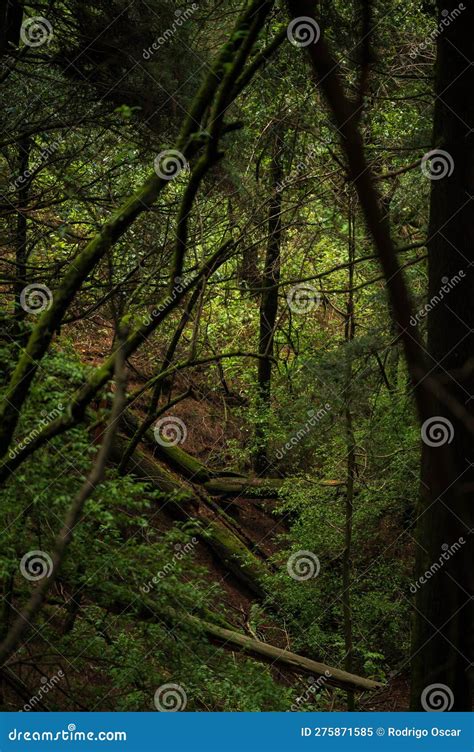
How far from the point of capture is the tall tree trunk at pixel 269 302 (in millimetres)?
11969

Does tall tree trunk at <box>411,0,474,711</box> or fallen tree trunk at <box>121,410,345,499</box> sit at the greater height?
tall tree trunk at <box>411,0,474,711</box>

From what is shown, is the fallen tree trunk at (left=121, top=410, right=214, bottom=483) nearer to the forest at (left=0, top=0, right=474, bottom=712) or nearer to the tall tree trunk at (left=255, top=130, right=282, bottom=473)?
the forest at (left=0, top=0, right=474, bottom=712)

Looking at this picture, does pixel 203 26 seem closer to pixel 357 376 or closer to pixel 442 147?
pixel 442 147

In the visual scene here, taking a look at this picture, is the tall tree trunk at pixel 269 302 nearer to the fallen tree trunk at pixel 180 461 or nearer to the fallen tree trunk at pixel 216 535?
the fallen tree trunk at pixel 180 461

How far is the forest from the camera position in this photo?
4.29 m

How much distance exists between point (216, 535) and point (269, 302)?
15.3 feet

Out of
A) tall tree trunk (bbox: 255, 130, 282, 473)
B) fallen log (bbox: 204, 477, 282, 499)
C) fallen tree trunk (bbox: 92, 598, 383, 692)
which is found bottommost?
fallen tree trunk (bbox: 92, 598, 383, 692)

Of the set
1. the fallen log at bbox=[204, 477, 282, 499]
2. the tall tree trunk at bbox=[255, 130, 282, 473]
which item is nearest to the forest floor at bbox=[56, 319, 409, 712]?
the fallen log at bbox=[204, 477, 282, 499]

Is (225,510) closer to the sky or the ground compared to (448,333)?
closer to the ground

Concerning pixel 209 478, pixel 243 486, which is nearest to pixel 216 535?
pixel 243 486

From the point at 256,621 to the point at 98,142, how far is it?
5337mm

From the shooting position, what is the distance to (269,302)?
1519 centimetres

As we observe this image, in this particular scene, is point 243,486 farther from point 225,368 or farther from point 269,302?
point 269,302

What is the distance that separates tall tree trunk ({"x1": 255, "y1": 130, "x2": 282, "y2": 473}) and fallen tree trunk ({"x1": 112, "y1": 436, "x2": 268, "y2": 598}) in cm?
141
